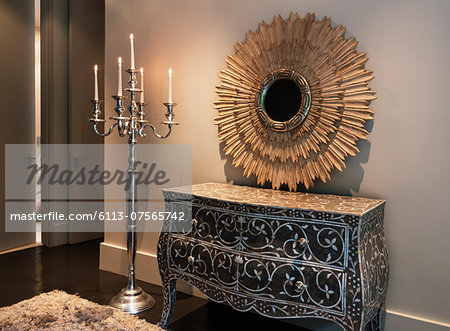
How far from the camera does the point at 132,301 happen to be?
2389 millimetres

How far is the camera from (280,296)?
1.68m

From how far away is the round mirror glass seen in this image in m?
2.13

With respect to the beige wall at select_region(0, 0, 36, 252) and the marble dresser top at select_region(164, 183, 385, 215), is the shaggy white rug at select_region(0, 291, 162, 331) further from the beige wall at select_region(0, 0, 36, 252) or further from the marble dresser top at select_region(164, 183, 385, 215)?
the beige wall at select_region(0, 0, 36, 252)

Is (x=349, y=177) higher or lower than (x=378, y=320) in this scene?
higher

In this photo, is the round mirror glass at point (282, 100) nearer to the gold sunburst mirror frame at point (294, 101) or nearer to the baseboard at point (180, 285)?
the gold sunburst mirror frame at point (294, 101)

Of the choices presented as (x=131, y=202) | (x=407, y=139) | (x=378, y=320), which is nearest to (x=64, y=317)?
(x=131, y=202)

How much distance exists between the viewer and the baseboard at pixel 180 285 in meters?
1.87

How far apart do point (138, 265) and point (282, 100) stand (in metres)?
1.71

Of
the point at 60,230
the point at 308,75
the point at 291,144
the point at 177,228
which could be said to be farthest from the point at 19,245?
the point at 308,75

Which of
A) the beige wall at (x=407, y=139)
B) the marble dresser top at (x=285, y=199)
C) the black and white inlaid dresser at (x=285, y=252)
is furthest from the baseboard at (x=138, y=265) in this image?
the beige wall at (x=407, y=139)

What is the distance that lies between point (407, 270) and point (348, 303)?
575mm

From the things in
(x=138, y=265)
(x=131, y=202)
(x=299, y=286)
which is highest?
(x=131, y=202)

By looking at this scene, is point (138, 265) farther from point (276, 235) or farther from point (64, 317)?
point (276, 235)

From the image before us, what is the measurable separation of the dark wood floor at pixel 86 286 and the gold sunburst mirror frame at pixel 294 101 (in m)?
0.87
